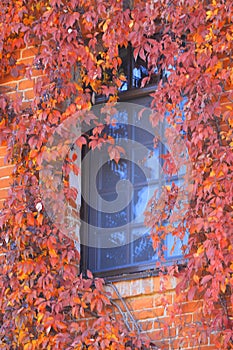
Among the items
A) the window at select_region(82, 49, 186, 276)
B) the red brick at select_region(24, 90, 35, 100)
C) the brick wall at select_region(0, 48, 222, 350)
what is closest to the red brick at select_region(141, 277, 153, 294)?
the brick wall at select_region(0, 48, 222, 350)

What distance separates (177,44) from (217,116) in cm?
56

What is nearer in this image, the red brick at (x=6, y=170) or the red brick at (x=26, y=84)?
the red brick at (x=6, y=170)

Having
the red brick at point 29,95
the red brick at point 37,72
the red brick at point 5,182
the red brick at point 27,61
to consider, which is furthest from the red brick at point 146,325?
the red brick at point 27,61

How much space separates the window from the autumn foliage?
13cm

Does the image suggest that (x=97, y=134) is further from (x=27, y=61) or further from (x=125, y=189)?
(x=27, y=61)

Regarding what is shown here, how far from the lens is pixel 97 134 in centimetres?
645

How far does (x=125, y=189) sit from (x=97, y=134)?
379mm

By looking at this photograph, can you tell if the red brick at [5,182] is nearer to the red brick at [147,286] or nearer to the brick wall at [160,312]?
the brick wall at [160,312]

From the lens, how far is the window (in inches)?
245

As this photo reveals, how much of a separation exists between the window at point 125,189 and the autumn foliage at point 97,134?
0.13m

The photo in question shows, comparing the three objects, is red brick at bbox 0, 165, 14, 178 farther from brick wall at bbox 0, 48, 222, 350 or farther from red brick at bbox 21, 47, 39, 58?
brick wall at bbox 0, 48, 222, 350

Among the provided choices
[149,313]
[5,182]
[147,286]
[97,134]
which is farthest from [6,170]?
[149,313]

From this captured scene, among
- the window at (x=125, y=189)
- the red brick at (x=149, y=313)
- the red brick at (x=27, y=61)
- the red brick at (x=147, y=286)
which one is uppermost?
the red brick at (x=27, y=61)

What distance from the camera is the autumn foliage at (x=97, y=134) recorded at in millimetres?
5734
